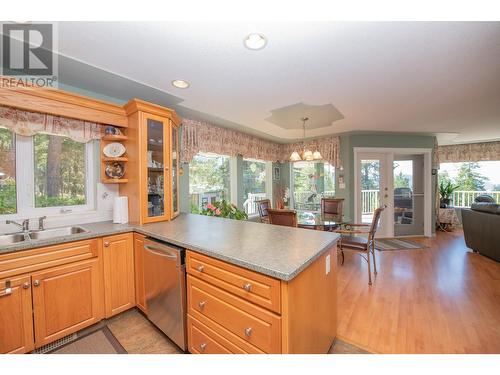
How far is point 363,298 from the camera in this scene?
2242mm

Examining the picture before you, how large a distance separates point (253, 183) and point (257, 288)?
3685mm

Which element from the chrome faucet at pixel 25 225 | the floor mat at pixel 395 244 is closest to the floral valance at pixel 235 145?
the chrome faucet at pixel 25 225

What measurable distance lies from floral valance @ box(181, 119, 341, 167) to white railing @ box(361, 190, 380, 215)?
1003 millimetres

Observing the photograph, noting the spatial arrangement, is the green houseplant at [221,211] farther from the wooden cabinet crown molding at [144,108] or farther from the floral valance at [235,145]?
the wooden cabinet crown molding at [144,108]

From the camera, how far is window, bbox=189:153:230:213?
338 centimetres

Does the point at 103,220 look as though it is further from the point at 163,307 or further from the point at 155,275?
the point at 163,307

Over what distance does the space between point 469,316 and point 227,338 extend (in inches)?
91.5

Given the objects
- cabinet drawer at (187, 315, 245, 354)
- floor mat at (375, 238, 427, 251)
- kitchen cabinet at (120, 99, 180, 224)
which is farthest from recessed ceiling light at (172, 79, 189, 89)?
floor mat at (375, 238, 427, 251)

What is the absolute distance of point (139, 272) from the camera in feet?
6.18

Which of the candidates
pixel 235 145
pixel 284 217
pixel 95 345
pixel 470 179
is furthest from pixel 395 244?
pixel 95 345

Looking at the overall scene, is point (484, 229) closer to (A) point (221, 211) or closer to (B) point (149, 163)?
(A) point (221, 211)

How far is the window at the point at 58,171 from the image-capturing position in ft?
6.40
